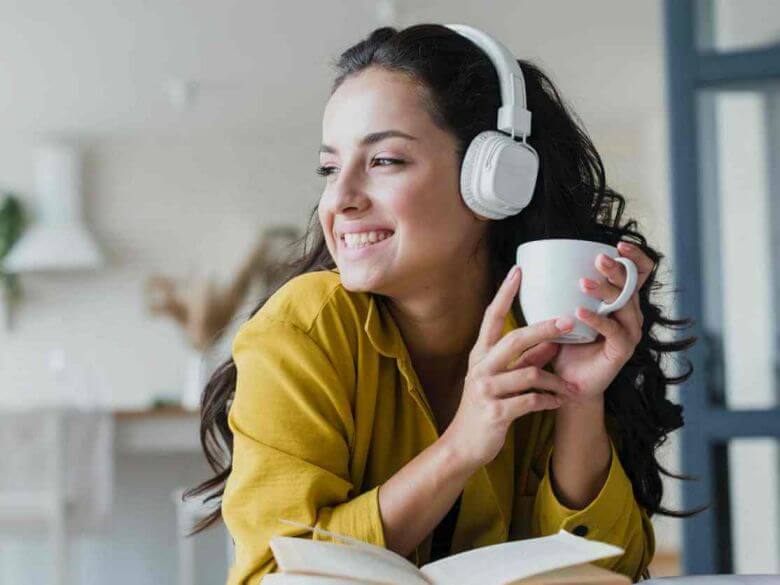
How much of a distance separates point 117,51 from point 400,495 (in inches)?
166

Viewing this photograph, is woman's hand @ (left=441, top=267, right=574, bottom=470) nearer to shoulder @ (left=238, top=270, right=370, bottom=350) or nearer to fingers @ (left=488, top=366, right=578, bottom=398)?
fingers @ (left=488, top=366, right=578, bottom=398)

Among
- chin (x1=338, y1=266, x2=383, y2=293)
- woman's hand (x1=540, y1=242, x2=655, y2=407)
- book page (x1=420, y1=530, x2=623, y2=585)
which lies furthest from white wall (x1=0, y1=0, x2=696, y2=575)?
book page (x1=420, y1=530, x2=623, y2=585)

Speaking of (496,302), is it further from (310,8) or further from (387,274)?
(310,8)

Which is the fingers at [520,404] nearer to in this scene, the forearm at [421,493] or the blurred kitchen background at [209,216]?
the forearm at [421,493]

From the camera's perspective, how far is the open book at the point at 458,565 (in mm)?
694

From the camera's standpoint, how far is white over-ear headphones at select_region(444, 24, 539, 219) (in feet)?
3.30

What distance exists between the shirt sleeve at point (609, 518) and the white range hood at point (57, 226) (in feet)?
16.8

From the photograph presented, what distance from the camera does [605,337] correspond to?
36.0 inches

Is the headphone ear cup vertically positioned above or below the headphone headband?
below

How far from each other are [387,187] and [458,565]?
1.26ft

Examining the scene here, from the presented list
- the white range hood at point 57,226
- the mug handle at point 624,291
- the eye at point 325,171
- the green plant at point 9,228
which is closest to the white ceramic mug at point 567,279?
the mug handle at point 624,291

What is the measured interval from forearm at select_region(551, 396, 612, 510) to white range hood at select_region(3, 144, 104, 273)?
516 cm

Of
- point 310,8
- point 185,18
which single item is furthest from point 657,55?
point 185,18

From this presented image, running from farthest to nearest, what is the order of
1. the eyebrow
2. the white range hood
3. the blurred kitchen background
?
the white range hood, the blurred kitchen background, the eyebrow
